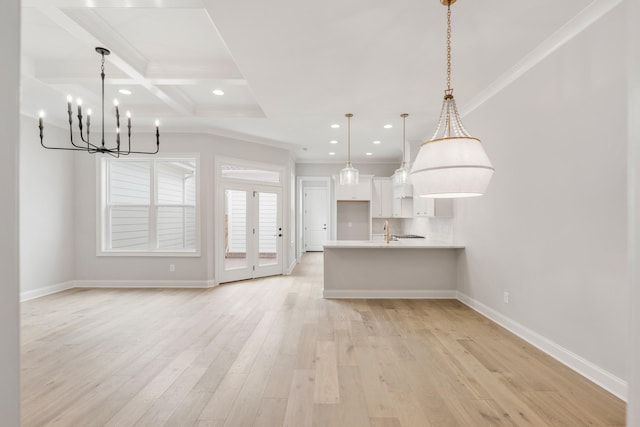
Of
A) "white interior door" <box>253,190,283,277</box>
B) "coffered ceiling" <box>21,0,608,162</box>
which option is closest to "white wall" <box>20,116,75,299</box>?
"coffered ceiling" <box>21,0,608,162</box>

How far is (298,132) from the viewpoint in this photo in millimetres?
5816

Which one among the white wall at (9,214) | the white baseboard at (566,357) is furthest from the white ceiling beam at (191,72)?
the white baseboard at (566,357)

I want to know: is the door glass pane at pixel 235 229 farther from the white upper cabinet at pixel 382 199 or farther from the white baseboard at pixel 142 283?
the white upper cabinet at pixel 382 199

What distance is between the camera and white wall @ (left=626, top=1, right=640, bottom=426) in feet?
2.95

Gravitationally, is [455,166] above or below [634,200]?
above

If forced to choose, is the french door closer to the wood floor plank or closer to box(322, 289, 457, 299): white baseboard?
box(322, 289, 457, 299): white baseboard

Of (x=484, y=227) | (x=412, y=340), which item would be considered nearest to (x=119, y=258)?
(x=412, y=340)

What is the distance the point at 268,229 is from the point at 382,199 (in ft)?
9.69

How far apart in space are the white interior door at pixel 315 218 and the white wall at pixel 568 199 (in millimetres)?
6769

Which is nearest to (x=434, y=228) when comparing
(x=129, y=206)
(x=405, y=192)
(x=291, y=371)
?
(x=405, y=192)

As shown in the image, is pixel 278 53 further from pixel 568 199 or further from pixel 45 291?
pixel 45 291

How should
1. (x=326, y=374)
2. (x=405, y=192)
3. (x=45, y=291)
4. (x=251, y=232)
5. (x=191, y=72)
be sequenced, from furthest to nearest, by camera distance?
(x=405, y=192)
(x=251, y=232)
(x=45, y=291)
(x=191, y=72)
(x=326, y=374)

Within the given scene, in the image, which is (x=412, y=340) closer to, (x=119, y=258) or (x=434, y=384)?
(x=434, y=384)

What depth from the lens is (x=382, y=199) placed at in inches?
306
